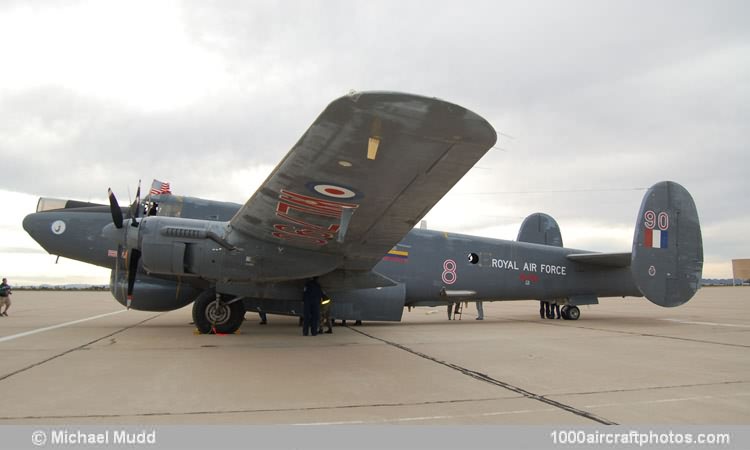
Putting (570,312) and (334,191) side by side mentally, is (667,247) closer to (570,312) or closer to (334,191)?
(570,312)

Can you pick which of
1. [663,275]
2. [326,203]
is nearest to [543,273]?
[663,275]

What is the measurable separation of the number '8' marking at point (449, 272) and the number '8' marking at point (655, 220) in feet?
18.3

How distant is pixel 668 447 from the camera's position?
3.24 m

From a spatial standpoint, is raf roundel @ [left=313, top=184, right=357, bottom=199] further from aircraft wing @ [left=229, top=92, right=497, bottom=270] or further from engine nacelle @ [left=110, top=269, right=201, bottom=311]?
engine nacelle @ [left=110, top=269, right=201, bottom=311]

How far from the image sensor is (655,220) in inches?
507

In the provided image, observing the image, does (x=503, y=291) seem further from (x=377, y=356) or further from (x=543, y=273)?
(x=377, y=356)

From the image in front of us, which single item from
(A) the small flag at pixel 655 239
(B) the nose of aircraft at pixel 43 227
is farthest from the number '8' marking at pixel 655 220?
(B) the nose of aircraft at pixel 43 227

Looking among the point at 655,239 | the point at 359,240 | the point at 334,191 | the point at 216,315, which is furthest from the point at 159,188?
the point at 655,239

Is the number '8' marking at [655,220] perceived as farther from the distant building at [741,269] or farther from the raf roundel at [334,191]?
the distant building at [741,269]

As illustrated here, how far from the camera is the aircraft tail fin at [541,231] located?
16.5 metres

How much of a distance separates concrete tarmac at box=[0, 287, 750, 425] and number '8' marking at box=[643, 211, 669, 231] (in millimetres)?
4272

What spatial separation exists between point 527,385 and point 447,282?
786 cm

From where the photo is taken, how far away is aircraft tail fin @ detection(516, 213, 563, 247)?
1645cm

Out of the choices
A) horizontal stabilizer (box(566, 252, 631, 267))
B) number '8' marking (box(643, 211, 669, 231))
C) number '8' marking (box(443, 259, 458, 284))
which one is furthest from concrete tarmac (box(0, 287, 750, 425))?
horizontal stabilizer (box(566, 252, 631, 267))
